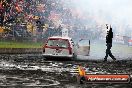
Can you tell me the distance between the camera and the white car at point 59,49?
26578 mm

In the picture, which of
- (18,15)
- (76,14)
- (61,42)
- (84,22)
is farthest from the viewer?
(84,22)

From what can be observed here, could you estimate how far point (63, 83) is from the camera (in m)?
13.2

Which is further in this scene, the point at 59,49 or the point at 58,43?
the point at 58,43

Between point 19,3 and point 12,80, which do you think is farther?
point 19,3

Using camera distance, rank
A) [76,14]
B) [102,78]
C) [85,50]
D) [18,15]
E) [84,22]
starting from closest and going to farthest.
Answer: [102,78], [85,50], [18,15], [76,14], [84,22]

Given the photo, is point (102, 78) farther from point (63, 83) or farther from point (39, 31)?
point (39, 31)

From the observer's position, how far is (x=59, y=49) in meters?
26.6

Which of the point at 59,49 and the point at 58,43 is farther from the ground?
the point at 58,43

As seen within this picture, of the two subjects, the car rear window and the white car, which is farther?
the car rear window

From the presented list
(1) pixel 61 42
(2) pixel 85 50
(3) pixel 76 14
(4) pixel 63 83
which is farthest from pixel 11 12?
(4) pixel 63 83

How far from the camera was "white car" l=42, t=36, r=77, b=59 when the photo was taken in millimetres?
26578

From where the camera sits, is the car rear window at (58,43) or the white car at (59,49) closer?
the white car at (59,49)

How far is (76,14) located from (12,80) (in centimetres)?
6296

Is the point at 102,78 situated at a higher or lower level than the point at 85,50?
higher
